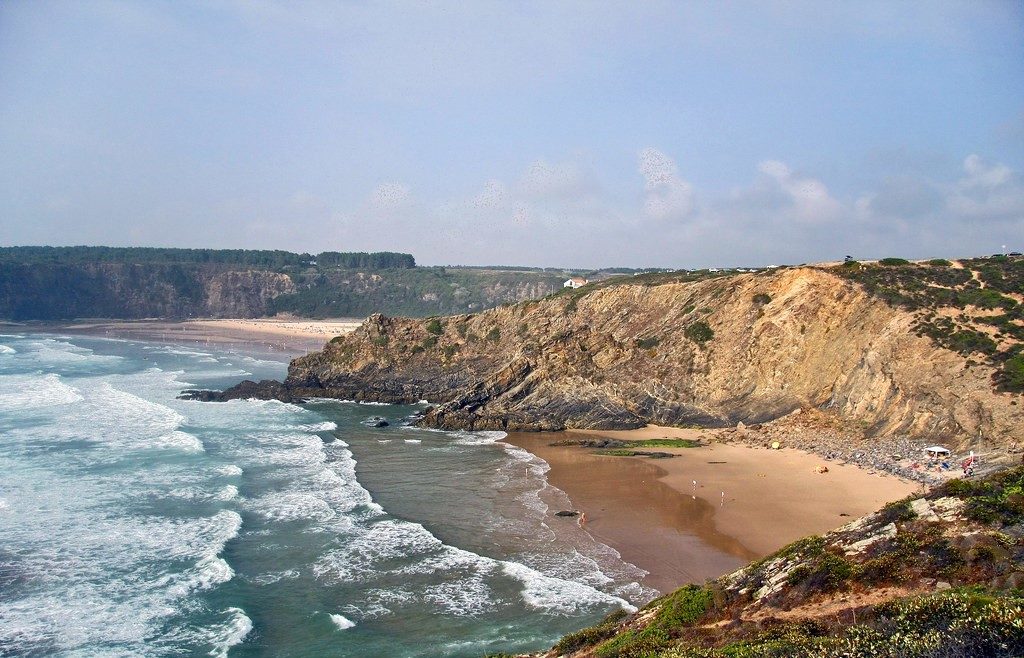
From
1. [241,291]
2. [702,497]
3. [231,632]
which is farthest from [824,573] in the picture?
[241,291]

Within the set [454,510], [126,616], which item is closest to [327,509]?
Result: [454,510]

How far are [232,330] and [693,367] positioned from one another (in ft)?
283

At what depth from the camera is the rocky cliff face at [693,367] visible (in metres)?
34.4

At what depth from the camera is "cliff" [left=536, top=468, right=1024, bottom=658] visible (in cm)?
938

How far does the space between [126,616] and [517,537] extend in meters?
11.0

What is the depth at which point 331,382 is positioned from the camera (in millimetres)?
56625

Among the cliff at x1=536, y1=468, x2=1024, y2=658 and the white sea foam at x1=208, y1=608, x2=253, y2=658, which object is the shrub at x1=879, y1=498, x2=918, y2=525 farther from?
the white sea foam at x1=208, y1=608, x2=253, y2=658

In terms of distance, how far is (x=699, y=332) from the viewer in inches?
1794

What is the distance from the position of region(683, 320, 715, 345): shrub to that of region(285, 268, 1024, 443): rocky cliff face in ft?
0.25

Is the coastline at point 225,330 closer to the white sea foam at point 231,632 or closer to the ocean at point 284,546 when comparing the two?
the ocean at point 284,546

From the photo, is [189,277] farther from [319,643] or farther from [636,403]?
[319,643]

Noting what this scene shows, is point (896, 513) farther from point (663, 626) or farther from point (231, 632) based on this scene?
point (231, 632)

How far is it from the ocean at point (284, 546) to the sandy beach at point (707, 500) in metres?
1.36

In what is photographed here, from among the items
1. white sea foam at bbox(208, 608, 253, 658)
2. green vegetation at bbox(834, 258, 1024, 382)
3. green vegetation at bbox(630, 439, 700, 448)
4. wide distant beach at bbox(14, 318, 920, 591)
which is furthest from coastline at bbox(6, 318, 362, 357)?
white sea foam at bbox(208, 608, 253, 658)
